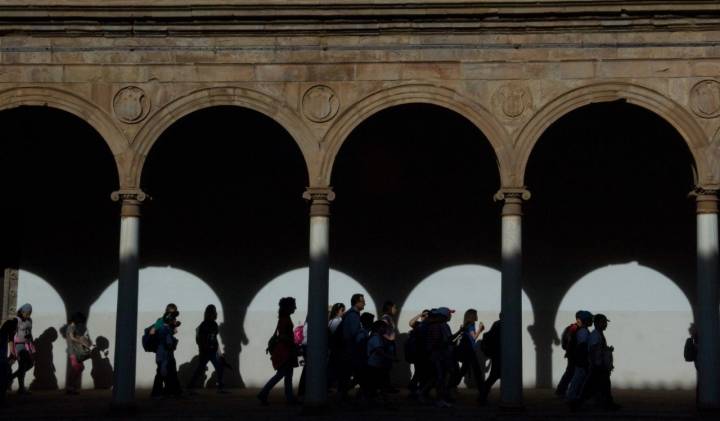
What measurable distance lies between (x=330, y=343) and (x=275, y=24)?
415 cm

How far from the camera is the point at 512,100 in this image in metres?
17.0

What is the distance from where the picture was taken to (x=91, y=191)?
2064 centimetres

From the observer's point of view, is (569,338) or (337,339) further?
(569,338)

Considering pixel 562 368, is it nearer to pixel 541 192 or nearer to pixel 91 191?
pixel 541 192

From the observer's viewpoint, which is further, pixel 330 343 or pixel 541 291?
pixel 541 291

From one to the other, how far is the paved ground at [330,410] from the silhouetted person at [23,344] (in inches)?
19.6

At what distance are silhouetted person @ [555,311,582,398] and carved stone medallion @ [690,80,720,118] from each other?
2.99m

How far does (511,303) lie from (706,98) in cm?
352

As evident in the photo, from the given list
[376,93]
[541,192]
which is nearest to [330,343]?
[376,93]

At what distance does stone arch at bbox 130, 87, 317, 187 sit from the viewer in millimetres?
17078

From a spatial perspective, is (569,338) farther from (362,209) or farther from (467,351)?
(362,209)

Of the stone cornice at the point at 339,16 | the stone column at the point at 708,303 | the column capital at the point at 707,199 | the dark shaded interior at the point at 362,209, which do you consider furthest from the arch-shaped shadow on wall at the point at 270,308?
the column capital at the point at 707,199

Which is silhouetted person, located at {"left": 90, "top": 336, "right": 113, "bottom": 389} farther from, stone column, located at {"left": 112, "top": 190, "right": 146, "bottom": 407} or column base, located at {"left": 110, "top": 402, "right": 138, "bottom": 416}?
column base, located at {"left": 110, "top": 402, "right": 138, "bottom": 416}

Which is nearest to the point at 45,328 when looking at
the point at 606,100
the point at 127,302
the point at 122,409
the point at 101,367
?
the point at 101,367
